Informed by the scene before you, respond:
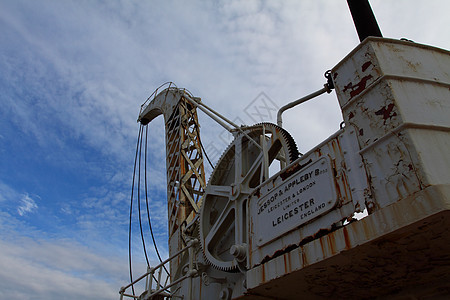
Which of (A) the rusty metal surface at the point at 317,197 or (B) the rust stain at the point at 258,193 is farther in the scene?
(B) the rust stain at the point at 258,193

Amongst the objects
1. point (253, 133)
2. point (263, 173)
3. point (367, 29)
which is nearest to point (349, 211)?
point (263, 173)

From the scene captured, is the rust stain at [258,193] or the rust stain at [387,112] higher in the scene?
the rust stain at [258,193]

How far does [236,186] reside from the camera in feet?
21.5

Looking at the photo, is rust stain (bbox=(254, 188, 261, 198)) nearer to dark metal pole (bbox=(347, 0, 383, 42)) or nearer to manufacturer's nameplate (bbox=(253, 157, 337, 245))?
manufacturer's nameplate (bbox=(253, 157, 337, 245))

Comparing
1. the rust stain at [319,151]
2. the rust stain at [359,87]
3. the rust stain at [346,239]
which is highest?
the rust stain at [359,87]

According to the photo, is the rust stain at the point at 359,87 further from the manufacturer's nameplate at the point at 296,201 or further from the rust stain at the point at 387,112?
the manufacturer's nameplate at the point at 296,201

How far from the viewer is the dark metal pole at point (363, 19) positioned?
518cm

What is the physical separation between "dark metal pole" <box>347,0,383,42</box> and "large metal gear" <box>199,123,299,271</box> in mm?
1950

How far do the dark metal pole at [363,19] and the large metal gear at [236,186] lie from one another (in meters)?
1.95

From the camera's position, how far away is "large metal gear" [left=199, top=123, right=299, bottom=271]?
597cm

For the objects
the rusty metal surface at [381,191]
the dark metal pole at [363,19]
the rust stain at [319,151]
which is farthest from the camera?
the dark metal pole at [363,19]

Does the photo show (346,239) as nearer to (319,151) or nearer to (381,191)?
(381,191)

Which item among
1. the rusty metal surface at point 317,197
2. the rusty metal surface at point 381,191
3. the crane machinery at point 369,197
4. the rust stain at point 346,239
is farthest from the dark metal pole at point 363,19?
the rust stain at point 346,239

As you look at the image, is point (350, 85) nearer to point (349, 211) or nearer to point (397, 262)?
point (349, 211)
